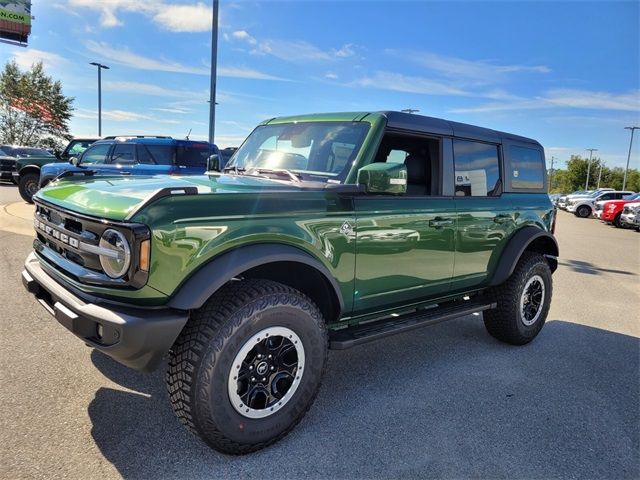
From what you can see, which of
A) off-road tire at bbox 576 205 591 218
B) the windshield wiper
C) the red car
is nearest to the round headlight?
the windshield wiper

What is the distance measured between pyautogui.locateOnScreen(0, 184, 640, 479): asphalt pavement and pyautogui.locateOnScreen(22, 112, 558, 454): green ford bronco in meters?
0.32

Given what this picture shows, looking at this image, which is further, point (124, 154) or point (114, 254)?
point (124, 154)

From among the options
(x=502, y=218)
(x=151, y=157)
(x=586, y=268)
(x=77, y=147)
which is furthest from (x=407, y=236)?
(x=77, y=147)

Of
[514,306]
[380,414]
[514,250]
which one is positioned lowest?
[380,414]

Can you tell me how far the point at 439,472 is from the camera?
2.55 metres

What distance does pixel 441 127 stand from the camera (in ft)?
12.5

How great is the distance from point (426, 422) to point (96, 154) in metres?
11.0

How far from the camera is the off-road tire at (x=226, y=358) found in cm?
240

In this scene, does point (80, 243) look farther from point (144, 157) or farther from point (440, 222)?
point (144, 157)

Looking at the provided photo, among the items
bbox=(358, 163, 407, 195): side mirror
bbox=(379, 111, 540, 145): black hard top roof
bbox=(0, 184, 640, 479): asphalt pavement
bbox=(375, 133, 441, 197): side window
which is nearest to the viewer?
bbox=(0, 184, 640, 479): asphalt pavement

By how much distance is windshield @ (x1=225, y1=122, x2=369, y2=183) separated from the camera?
331 cm

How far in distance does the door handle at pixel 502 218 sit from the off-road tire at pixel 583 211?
88.4 ft

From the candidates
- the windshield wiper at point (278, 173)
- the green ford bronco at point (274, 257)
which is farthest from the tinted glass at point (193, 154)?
the windshield wiper at point (278, 173)

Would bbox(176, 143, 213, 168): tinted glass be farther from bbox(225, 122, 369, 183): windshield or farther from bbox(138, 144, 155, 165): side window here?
bbox(225, 122, 369, 183): windshield
